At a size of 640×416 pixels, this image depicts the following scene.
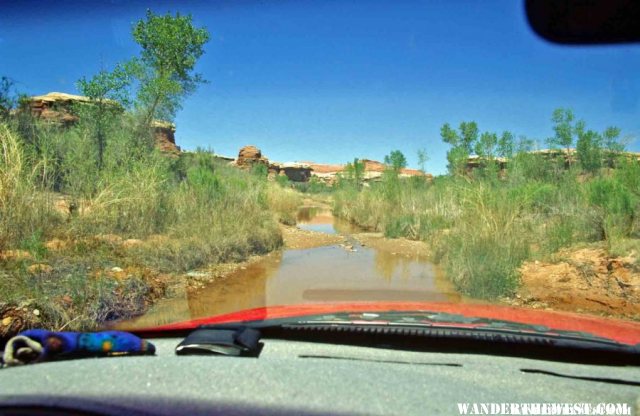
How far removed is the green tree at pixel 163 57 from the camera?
18531 millimetres

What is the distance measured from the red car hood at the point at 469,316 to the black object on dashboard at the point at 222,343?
0.51m

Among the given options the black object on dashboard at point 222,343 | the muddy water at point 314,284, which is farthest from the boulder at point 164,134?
the black object on dashboard at point 222,343

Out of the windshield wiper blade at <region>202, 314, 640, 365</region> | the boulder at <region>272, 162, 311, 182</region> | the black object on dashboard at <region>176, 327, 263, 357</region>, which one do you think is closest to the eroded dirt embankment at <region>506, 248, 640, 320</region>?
the windshield wiper blade at <region>202, 314, 640, 365</region>

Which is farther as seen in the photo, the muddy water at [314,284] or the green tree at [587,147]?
the green tree at [587,147]

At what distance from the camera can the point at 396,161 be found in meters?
28.3

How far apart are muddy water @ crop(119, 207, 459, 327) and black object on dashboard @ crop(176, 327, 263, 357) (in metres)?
3.97

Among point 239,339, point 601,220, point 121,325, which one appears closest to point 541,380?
point 239,339

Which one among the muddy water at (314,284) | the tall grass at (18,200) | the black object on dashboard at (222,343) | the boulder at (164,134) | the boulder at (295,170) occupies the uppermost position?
the boulder at (295,170)

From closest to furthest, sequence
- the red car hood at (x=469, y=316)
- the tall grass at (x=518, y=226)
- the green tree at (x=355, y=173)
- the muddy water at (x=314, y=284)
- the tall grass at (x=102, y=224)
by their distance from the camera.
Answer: the red car hood at (x=469, y=316) → the tall grass at (x=102, y=224) → the muddy water at (x=314, y=284) → the tall grass at (x=518, y=226) → the green tree at (x=355, y=173)

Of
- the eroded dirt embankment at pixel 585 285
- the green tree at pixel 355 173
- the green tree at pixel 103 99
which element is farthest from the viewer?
the green tree at pixel 355 173

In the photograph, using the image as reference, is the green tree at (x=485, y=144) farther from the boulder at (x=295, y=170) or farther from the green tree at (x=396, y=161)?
the boulder at (x=295, y=170)

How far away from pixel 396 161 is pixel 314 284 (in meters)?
19.2

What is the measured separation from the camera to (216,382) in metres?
1.84

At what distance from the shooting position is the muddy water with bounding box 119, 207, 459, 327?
7863 millimetres
